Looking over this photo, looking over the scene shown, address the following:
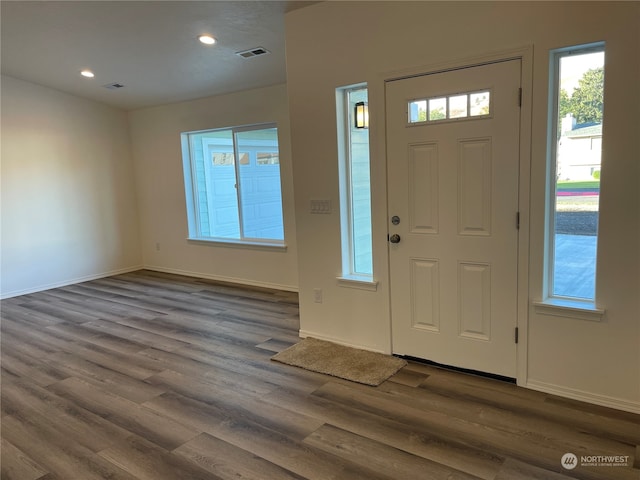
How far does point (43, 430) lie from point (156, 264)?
4489mm

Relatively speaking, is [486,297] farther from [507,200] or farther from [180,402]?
[180,402]

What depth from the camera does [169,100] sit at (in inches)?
232

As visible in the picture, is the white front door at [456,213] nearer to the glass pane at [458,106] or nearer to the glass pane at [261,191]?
the glass pane at [458,106]

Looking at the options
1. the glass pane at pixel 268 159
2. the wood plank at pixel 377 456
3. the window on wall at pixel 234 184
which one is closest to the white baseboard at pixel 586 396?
the wood plank at pixel 377 456

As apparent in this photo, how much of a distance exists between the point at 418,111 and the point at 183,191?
4146 mm

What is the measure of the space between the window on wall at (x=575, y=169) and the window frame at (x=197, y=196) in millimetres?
3182

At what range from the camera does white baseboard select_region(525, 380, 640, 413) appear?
245 cm

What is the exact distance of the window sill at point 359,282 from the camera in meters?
3.32

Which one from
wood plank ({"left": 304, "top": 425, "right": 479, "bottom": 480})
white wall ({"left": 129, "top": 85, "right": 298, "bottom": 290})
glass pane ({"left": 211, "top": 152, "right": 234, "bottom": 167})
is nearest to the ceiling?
white wall ({"left": 129, "top": 85, "right": 298, "bottom": 290})

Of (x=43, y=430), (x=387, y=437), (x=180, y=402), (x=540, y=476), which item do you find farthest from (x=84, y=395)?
(x=540, y=476)

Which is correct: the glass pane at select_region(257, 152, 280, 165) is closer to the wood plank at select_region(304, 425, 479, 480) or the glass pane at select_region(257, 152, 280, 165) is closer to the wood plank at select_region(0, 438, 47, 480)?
the wood plank at select_region(304, 425, 479, 480)

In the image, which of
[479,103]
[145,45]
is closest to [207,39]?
[145,45]

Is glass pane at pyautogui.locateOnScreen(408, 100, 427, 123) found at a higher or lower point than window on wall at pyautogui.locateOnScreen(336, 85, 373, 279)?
higher

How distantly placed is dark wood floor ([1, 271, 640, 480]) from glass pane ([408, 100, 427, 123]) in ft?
5.61
